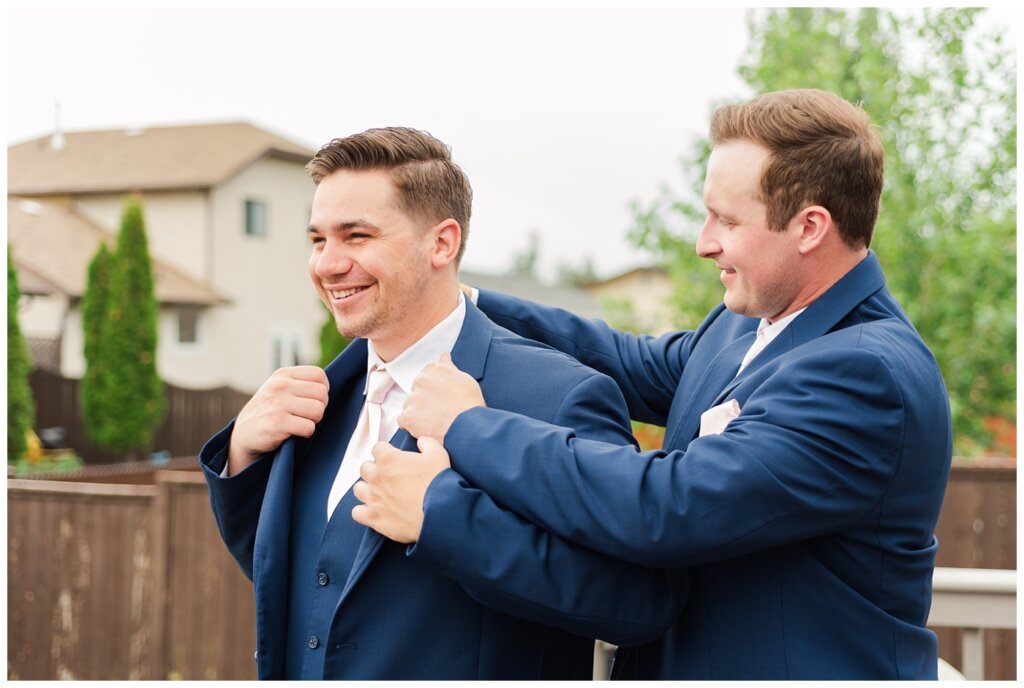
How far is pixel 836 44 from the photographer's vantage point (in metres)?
11.1

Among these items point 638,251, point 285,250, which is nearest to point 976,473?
point 638,251

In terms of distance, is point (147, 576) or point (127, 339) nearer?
point (147, 576)

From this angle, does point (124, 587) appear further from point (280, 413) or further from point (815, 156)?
point (815, 156)

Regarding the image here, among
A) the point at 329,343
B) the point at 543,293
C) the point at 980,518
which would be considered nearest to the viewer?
the point at 980,518

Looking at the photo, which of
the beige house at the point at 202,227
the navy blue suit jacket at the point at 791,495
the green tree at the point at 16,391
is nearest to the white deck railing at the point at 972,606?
the navy blue suit jacket at the point at 791,495

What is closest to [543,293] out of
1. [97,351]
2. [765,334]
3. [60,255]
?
[60,255]

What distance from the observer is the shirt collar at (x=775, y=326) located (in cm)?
198

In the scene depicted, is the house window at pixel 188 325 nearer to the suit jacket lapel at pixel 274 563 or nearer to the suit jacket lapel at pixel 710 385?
the suit jacket lapel at pixel 274 563

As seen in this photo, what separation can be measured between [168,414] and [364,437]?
57.5 ft

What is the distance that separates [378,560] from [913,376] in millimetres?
988

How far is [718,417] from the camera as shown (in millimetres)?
1908

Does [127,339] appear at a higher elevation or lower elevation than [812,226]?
lower

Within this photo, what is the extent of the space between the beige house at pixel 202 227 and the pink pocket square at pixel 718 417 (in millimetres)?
19785

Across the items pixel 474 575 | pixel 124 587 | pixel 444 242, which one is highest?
pixel 444 242
